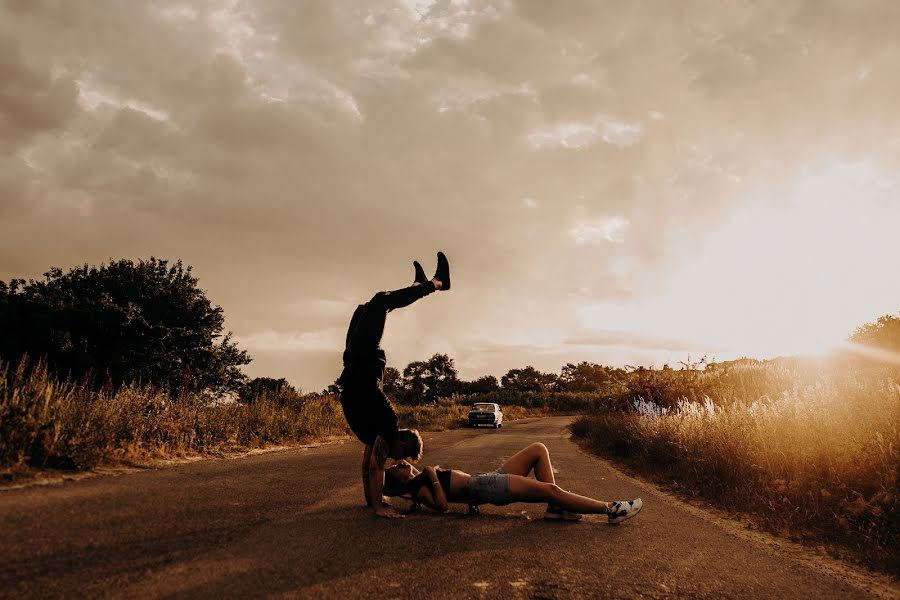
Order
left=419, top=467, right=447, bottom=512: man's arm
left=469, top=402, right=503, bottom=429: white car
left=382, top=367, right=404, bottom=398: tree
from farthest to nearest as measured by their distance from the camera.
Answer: left=382, top=367, right=404, bottom=398: tree, left=469, top=402, right=503, bottom=429: white car, left=419, top=467, right=447, bottom=512: man's arm

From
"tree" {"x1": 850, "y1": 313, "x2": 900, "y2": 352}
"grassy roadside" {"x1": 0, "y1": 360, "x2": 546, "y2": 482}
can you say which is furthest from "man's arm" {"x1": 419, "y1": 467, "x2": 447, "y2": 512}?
"tree" {"x1": 850, "y1": 313, "x2": 900, "y2": 352}

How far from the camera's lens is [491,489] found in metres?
5.18

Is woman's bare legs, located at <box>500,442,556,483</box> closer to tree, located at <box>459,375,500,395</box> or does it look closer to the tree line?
the tree line

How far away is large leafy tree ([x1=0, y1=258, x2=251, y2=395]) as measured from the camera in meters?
24.8

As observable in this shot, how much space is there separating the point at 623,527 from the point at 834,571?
5.76ft

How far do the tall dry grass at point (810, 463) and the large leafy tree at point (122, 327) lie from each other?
21935 mm

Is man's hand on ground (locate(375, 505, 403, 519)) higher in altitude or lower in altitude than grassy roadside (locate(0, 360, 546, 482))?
lower

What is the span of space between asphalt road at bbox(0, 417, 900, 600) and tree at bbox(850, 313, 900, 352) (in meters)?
55.2

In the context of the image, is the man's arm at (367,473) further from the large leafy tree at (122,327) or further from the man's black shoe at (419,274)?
the large leafy tree at (122,327)

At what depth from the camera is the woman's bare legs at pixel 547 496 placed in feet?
16.8

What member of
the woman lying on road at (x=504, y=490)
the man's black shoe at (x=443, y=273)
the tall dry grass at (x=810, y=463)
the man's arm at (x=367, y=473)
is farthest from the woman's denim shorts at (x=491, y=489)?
the tall dry grass at (x=810, y=463)

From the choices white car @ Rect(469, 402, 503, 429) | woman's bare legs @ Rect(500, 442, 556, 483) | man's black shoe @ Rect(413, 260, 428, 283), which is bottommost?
white car @ Rect(469, 402, 503, 429)

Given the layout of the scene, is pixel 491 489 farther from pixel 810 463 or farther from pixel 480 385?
pixel 480 385

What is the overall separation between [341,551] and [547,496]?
2224mm
